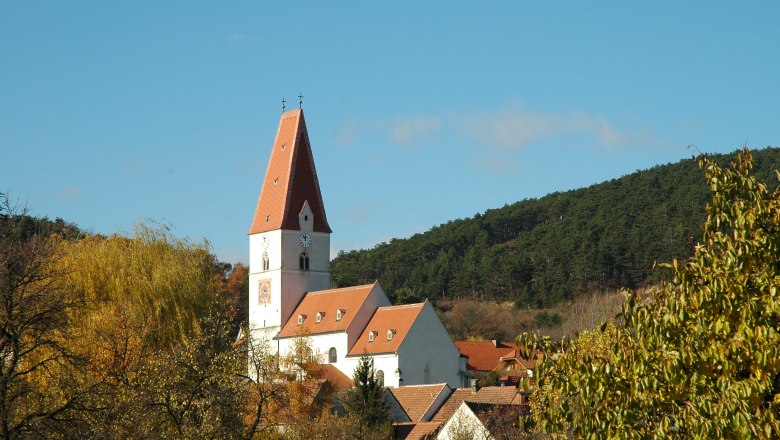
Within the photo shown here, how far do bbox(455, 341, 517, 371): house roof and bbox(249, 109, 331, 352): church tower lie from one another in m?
16.2

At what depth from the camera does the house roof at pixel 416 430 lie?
49.1m

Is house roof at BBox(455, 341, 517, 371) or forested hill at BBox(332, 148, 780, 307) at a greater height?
forested hill at BBox(332, 148, 780, 307)

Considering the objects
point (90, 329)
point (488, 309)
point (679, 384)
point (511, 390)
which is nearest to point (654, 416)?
point (679, 384)

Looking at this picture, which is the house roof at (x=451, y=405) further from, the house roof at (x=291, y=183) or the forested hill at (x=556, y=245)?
the forested hill at (x=556, y=245)

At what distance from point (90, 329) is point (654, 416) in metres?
26.8

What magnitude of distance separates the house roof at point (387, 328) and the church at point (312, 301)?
0.06 meters

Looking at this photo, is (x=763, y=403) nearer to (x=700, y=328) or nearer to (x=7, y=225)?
(x=700, y=328)

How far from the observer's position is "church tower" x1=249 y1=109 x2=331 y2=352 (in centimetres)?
7781

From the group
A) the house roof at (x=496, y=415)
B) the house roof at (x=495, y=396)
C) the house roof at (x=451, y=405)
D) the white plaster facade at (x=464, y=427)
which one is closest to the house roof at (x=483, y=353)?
the house roof at (x=451, y=405)

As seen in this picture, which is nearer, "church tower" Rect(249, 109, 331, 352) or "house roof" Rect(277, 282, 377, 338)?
"house roof" Rect(277, 282, 377, 338)

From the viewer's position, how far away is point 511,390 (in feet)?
185

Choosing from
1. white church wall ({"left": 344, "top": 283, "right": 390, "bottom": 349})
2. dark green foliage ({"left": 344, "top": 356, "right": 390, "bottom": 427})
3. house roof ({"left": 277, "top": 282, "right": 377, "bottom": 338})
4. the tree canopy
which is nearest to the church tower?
house roof ({"left": 277, "top": 282, "right": 377, "bottom": 338})

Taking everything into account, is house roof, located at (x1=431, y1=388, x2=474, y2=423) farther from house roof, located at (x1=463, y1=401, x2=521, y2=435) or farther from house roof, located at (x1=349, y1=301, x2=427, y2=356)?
house roof, located at (x1=349, y1=301, x2=427, y2=356)

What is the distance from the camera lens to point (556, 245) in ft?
466
